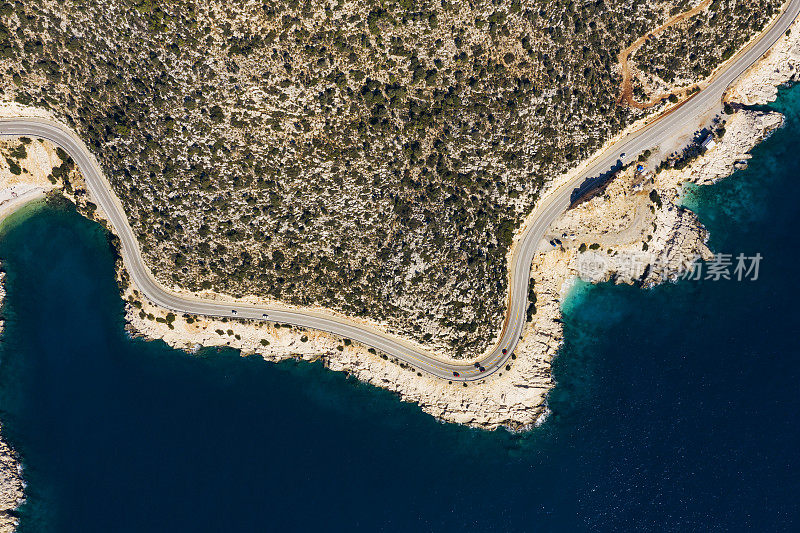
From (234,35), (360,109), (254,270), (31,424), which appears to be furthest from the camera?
(31,424)

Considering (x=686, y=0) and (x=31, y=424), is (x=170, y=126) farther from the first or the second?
(x=686, y=0)

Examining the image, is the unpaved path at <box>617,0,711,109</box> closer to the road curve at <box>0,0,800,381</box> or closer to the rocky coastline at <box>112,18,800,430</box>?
the road curve at <box>0,0,800,381</box>

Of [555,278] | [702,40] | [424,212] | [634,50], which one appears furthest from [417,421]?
[702,40]

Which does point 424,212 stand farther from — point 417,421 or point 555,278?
point 417,421

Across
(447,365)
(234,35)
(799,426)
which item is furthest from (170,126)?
(799,426)

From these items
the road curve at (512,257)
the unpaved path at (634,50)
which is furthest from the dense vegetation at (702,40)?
the road curve at (512,257)

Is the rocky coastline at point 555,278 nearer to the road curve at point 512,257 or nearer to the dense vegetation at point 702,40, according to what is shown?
the road curve at point 512,257
